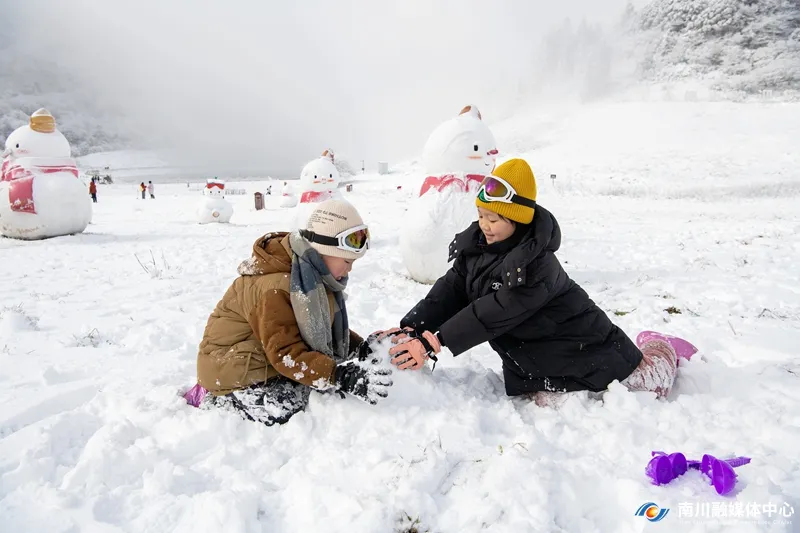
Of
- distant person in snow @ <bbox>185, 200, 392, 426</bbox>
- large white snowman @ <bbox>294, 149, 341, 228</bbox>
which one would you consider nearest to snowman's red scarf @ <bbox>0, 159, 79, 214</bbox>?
large white snowman @ <bbox>294, 149, 341, 228</bbox>

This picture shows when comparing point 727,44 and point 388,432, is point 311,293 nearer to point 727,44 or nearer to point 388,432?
point 388,432

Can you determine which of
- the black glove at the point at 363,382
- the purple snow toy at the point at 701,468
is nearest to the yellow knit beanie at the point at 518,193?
the black glove at the point at 363,382

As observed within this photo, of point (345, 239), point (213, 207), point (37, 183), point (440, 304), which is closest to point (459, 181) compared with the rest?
point (440, 304)

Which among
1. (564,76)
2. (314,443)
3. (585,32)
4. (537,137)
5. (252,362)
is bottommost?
(314,443)

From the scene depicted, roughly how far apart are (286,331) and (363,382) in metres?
0.43

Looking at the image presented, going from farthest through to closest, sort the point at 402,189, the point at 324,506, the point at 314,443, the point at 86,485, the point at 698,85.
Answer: the point at 698,85, the point at 402,189, the point at 314,443, the point at 86,485, the point at 324,506

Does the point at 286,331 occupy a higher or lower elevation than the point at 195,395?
higher

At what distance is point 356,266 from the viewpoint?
21.0ft

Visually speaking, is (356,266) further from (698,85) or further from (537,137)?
(698,85)

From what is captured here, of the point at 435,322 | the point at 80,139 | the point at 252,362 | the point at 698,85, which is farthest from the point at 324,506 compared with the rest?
the point at 80,139

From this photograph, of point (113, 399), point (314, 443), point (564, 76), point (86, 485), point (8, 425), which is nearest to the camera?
point (86, 485)

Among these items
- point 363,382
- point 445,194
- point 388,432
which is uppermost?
point 445,194

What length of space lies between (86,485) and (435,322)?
180 centimetres

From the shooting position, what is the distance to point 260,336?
220 centimetres
